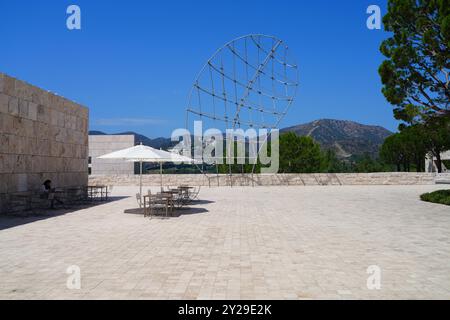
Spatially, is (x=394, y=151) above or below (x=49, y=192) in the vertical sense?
above

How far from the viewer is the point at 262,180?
2770 cm

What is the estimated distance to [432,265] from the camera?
241 inches

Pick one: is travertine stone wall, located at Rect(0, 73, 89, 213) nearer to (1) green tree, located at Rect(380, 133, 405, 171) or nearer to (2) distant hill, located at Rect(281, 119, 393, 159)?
(1) green tree, located at Rect(380, 133, 405, 171)

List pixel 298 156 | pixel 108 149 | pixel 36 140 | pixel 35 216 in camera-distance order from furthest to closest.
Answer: pixel 298 156 → pixel 108 149 → pixel 36 140 → pixel 35 216

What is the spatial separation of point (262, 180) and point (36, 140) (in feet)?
54.3

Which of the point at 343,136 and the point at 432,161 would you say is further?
the point at 343,136

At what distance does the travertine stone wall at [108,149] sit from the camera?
116 ft

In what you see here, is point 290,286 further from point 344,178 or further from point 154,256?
point 344,178

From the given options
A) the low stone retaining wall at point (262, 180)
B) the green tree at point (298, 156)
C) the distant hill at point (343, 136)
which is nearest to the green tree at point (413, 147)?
the green tree at point (298, 156)

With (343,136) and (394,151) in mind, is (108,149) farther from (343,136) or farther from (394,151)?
(343,136)

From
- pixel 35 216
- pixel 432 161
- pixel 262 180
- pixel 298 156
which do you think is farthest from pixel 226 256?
pixel 298 156

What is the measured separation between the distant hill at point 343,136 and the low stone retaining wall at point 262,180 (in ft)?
366

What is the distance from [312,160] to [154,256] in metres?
59.3

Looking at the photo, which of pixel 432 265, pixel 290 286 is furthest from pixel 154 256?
pixel 432 265
